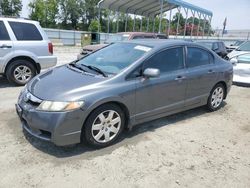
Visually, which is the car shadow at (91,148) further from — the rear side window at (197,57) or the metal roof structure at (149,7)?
the metal roof structure at (149,7)

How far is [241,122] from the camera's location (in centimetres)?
525

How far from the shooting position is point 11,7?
59.1 meters

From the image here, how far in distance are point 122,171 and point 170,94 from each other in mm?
1793

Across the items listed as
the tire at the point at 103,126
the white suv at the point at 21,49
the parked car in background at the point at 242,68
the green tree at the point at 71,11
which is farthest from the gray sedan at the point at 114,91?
the green tree at the point at 71,11

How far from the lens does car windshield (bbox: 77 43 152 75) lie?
413cm

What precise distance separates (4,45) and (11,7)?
2358 inches

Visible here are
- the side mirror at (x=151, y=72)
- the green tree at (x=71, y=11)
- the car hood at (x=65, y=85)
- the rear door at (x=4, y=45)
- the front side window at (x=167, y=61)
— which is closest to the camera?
the car hood at (x=65, y=85)

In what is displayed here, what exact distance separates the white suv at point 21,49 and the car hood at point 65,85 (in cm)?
310

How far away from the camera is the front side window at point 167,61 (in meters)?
4.27

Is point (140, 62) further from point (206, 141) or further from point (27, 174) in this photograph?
point (27, 174)

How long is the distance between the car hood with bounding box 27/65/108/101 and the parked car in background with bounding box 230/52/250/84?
21.4 ft

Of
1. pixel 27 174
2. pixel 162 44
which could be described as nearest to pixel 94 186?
pixel 27 174

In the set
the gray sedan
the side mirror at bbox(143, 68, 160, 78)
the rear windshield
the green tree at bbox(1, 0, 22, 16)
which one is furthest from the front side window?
the green tree at bbox(1, 0, 22, 16)

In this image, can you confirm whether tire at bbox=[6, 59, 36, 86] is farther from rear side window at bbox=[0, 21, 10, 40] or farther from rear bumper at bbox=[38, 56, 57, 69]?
rear side window at bbox=[0, 21, 10, 40]
